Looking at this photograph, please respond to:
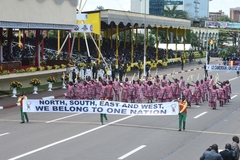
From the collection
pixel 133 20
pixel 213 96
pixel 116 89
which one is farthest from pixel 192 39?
pixel 213 96

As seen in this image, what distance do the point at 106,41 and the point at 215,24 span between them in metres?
37.9

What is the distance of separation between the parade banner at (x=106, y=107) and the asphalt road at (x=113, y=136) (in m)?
0.60

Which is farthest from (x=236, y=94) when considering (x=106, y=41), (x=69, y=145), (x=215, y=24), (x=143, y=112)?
(x=215, y=24)

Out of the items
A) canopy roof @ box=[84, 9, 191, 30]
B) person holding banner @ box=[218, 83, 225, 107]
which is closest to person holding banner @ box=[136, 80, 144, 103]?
person holding banner @ box=[218, 83, 225, 107]

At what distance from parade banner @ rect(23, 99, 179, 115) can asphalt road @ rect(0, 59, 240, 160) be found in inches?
23.6

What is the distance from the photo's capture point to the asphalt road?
1609 cm

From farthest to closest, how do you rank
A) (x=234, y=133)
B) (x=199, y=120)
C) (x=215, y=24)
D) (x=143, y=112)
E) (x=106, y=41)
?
(x=215, y=24)
(x=106, y=41)
(x=199, y=120)
(x=143, y=112)
(x=234, y=133)

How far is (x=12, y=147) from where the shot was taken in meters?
17.1

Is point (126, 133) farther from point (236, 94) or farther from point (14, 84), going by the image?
point (236, 94)

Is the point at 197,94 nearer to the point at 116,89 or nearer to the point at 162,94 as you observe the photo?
the point at 162,94

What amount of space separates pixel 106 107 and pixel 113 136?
95.2 inches

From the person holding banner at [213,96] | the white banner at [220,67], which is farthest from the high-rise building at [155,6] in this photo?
the person holding banner at [213,96]

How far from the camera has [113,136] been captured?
747 inches

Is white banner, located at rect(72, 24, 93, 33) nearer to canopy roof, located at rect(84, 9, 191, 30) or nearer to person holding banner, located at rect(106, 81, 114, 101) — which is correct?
canopy roof, located at rect(84, 9, 191, 30)
